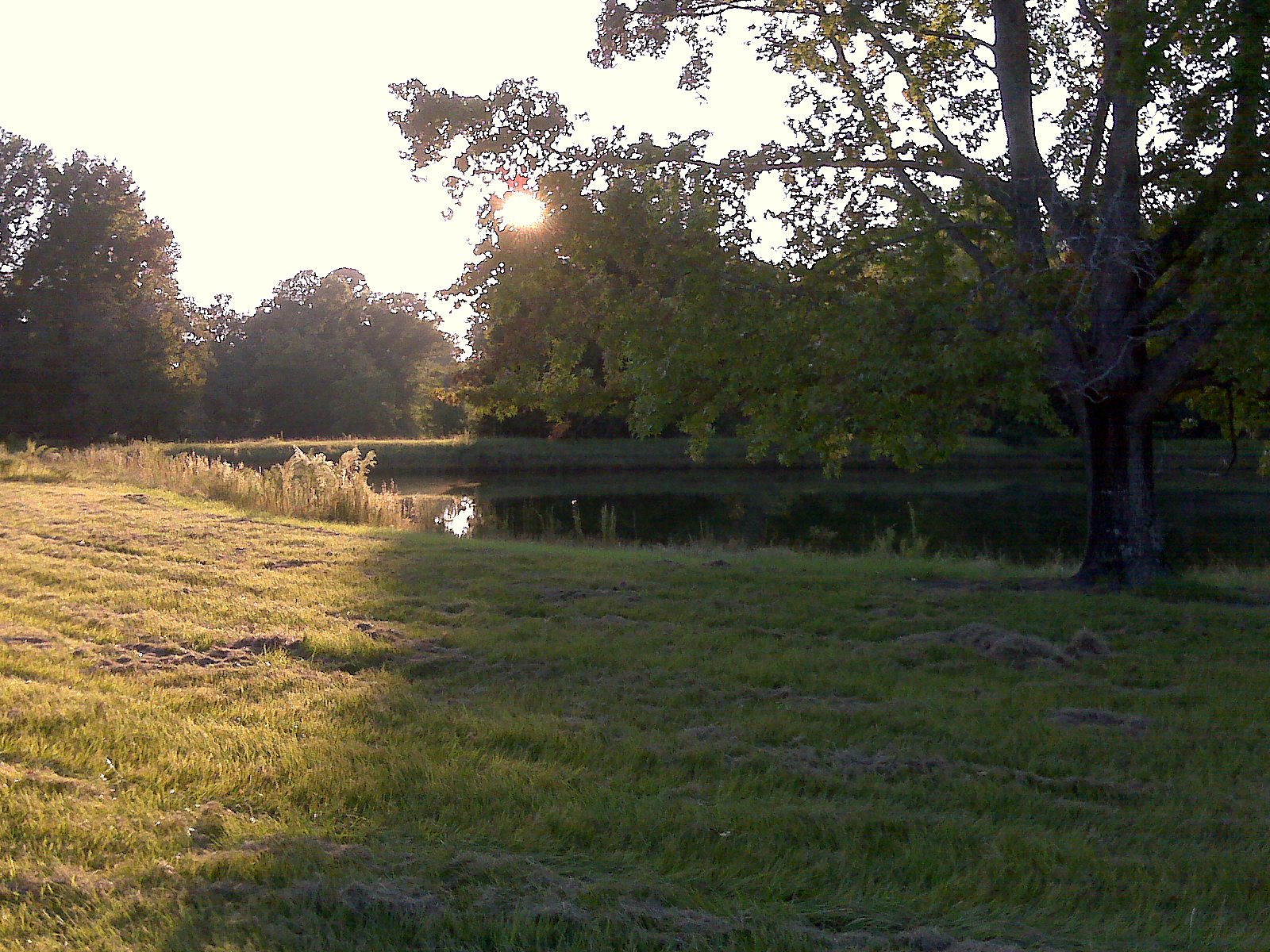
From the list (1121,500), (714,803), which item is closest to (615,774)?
(714,803)

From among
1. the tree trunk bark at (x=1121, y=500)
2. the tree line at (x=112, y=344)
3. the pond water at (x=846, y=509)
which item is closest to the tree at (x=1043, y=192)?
the tree trunk bark at (x=1121, y=500)

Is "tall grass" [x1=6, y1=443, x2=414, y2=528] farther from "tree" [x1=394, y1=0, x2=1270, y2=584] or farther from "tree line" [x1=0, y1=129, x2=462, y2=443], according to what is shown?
"tree line" [x1=0, y1=129, x2=462, y2=443]

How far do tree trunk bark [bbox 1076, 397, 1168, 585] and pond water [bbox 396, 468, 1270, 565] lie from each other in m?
4.99

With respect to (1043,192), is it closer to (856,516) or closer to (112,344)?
(856,516)

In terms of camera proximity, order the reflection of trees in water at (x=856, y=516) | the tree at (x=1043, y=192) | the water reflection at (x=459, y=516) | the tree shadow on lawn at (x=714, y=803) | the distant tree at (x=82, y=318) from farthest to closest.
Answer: the distant tree at (x=82, y=318) < the water reflection at (x=459, y=516) < the reflection of trees in water at (x=856, y=516) < the tree at (x=1043, y=192) < the tree shadow on lawn at (x=714, y=803)

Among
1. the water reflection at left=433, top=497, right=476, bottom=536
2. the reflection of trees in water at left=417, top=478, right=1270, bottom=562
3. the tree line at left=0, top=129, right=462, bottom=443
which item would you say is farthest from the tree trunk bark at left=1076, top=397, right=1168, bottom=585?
the tree line at left=0, top=129, right=462, bottom=443

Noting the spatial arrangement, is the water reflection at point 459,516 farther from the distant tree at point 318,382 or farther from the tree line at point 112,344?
the distant tree at point 318,382

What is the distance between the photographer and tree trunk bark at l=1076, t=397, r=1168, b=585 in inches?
431

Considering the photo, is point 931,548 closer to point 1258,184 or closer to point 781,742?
point 1258,184

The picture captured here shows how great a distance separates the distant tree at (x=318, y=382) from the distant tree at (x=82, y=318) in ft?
31.4

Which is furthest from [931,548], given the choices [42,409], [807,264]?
[42,409]

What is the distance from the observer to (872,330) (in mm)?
9047

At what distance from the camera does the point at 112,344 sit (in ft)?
174

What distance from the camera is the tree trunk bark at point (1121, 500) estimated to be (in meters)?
10.9
